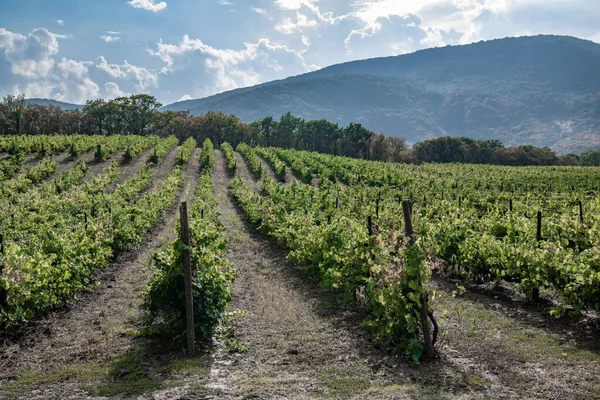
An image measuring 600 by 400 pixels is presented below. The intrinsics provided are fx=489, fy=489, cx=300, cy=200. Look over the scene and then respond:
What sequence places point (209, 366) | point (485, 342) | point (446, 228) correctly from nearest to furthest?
point (209, 366) < point (485, 342) < point (446, 228)

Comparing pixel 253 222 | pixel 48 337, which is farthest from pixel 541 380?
pixel 253 222

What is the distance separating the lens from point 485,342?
808 centimetres

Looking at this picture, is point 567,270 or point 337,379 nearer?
point 337,379

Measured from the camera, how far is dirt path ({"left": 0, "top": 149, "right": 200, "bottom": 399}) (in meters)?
6.84

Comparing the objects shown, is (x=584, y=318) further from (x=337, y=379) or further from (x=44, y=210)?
(x=44, y=210)

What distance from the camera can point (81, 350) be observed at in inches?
330

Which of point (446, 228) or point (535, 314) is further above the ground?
point (446, 228)

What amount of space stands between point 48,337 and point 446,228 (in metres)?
9.93

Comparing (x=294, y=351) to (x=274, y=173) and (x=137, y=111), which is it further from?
(x=137, y=111)

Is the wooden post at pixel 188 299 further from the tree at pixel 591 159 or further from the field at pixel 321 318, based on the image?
the tree at pixel 591 159

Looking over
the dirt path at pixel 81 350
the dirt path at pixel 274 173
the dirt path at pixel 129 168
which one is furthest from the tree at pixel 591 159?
the dirt path at pixel 81 350

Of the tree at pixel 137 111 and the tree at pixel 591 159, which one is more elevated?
the tree at pixel 137 111

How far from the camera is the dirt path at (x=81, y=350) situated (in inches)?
269

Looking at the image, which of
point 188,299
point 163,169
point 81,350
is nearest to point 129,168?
point 163,169
